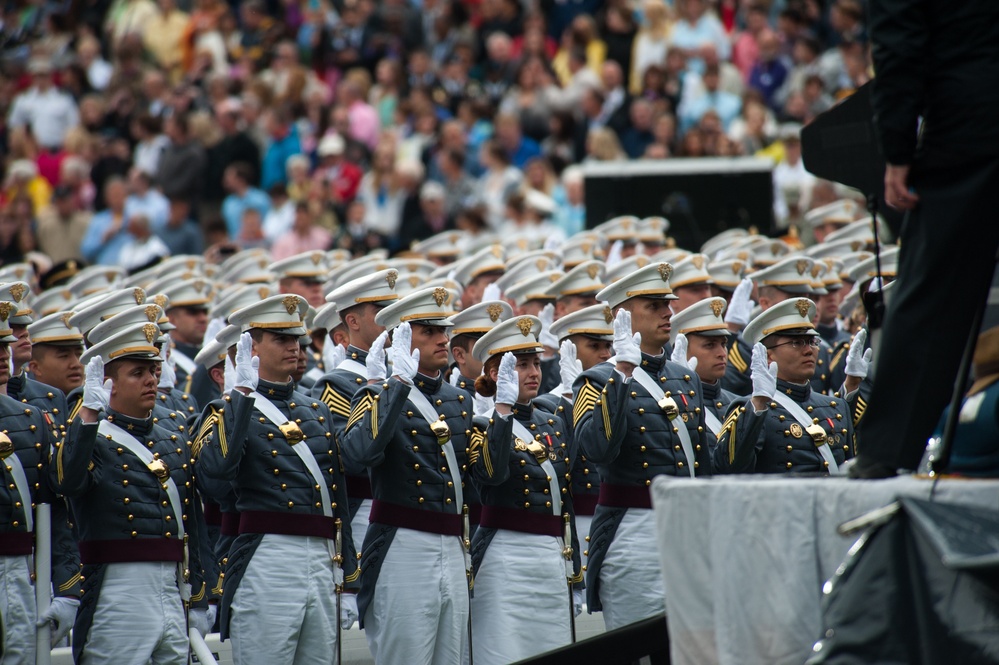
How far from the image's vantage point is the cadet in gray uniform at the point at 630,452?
24.4ft

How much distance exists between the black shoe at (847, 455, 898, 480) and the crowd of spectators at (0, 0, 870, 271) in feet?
37.6

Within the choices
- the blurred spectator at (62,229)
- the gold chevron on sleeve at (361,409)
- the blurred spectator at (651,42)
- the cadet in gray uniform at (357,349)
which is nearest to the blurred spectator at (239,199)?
the blurred spectator at (62,229)

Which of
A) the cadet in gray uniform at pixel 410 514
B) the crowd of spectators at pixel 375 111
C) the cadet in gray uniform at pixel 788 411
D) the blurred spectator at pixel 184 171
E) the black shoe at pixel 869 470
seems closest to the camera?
the black shoe at pixel 869 470

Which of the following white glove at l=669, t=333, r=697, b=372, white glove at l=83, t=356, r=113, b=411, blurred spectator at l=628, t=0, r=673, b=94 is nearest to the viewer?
white glove at l=83, t=356, r=113, b=411

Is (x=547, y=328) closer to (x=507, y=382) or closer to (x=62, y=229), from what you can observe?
(x=507, y=382)

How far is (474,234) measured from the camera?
629 inches

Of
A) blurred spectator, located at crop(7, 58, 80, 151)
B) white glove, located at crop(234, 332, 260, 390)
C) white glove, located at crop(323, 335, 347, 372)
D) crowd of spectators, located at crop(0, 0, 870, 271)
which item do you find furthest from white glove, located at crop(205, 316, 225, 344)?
blurred spectator, located at crop(7, 58, 80, 151)

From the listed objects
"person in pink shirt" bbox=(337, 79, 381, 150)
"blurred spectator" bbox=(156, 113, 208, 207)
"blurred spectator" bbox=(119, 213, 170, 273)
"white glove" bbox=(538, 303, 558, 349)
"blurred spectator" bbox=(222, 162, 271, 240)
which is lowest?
"white glove" bbox=(538, 303, 558, 349)

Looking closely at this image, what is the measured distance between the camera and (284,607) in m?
7.09

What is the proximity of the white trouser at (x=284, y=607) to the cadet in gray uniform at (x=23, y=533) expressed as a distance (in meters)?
0.76

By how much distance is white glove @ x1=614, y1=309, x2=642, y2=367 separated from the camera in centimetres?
756

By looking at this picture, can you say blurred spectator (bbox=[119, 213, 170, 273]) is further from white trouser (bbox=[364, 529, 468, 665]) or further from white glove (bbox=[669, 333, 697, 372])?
white trouser (bbox=[364, 529, 468, 665])

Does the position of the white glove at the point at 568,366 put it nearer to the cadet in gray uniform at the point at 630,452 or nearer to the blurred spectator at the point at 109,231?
the cadet in gray uniform at the point at 630,452

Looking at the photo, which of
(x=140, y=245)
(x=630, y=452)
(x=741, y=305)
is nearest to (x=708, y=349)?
(x=630, y=452)
